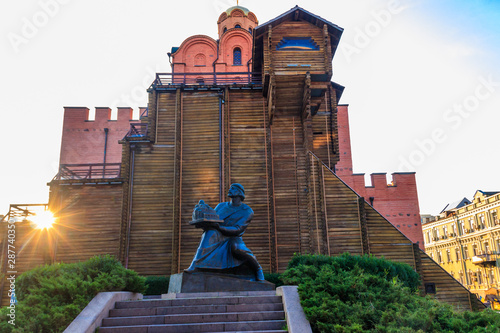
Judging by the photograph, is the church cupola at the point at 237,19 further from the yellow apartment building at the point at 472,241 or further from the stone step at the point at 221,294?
the yellow apartment building at the point at 472,241

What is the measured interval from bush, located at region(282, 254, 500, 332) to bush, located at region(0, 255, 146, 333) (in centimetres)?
412

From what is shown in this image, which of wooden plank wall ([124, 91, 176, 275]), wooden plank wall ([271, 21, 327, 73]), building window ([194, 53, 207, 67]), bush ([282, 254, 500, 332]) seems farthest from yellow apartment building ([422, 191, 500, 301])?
bush ([282, 254, 500, 332])

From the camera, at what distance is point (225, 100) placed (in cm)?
2091

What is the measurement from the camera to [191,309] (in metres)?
8.22

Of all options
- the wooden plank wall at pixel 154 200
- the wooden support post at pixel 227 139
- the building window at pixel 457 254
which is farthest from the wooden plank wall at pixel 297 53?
the building window at pixel 457 254

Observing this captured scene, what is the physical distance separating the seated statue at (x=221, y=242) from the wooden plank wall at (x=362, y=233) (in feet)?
29.1

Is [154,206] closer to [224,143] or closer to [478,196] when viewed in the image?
[224,143]

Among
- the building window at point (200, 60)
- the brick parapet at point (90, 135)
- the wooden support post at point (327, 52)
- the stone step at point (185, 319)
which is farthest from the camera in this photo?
the building window at point (200, 60)

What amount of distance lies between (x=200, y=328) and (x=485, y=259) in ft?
138

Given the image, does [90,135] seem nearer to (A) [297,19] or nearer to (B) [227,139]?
(B) [227,139]

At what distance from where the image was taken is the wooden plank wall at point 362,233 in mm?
17656

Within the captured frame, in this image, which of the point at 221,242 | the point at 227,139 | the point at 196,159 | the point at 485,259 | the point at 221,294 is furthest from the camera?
the point at 485,259

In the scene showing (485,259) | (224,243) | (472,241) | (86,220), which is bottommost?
(224,243)

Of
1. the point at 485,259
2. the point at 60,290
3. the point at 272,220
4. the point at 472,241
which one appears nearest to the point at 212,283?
the point at 60,290
